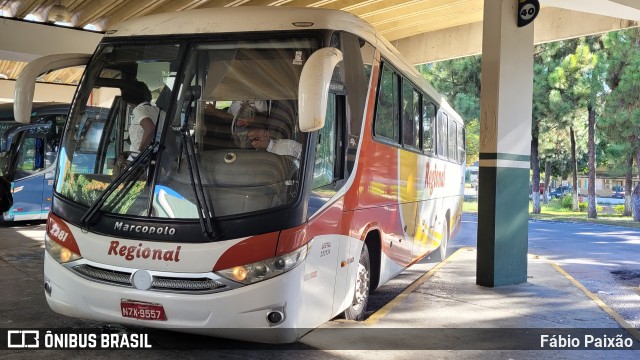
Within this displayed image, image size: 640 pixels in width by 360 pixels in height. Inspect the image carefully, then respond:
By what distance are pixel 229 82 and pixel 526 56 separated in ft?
18.3

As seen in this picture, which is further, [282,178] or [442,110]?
[442,110]

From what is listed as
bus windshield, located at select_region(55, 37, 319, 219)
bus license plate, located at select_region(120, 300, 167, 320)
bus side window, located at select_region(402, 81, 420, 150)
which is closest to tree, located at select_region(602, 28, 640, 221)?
bus side window, located at select_region(402, 81, 420, 150)

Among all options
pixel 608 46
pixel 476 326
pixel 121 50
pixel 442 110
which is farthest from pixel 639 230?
pixel 121 50

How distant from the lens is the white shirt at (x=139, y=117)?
212 inches

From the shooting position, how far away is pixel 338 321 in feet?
22.1

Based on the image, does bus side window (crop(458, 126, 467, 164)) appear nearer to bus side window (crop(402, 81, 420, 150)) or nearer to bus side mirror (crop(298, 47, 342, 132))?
bus side window (crop(402, 81, 420, 150))

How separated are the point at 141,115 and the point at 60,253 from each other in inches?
51.7

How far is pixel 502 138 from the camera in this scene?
9203 mm

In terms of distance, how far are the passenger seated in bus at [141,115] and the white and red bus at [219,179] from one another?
38 mm

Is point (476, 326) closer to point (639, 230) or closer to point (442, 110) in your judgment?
point (442, 110)

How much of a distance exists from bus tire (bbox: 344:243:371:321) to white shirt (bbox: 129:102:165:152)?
246 cm

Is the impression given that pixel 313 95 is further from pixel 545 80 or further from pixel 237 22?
pixel 545 80

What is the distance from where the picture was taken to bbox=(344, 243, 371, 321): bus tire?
6652 millimetres

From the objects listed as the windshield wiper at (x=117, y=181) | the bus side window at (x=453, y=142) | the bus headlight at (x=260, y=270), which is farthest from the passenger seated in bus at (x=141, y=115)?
the bus side window at (x=453, y=142)
